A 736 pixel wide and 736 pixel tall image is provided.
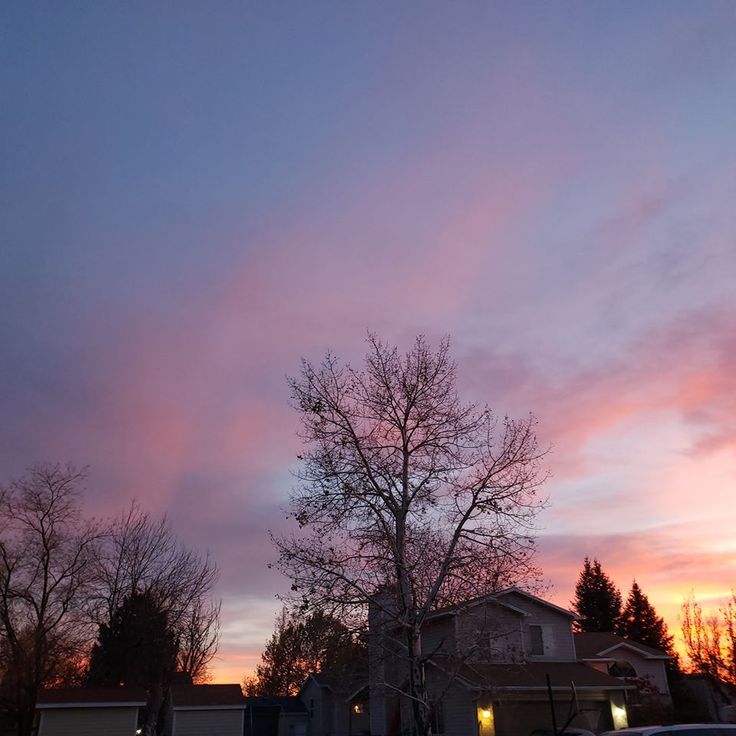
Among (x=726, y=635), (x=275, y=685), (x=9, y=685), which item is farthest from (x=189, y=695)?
(x=275, y=685)

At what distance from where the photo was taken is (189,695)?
36.1 meters

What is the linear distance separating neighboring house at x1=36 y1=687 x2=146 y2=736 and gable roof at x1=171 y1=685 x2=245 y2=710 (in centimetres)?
363

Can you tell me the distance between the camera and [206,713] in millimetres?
35344

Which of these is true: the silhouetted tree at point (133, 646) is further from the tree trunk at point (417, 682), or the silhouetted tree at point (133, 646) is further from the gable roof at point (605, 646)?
the tree trunk at point (417, 682)

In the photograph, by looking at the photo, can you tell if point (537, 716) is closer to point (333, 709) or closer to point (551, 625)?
point (551, 625)

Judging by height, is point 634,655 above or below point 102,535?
below

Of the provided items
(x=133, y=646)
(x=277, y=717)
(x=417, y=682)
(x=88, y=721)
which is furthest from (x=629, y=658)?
(x=277, y=717)

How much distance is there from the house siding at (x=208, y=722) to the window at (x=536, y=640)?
15.3 m

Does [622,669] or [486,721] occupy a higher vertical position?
[622,669]

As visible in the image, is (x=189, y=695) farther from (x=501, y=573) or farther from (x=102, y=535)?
(x=501, y=573)

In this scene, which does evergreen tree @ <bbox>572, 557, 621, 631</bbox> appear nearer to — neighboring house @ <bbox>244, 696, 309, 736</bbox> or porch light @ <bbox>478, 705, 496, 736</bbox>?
neighboring house @ <bbox>244, 696, 309, 736</bbox>

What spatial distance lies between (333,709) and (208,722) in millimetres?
14425

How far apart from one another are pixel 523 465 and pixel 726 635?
2900cm

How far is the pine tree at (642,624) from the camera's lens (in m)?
67.4
